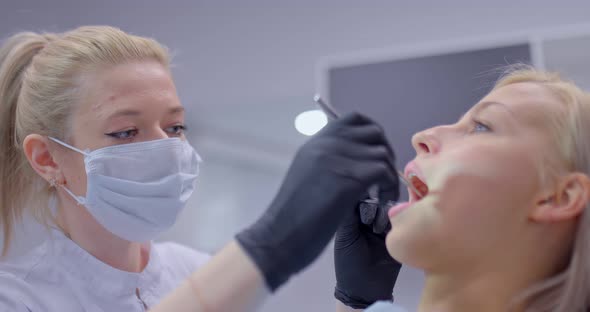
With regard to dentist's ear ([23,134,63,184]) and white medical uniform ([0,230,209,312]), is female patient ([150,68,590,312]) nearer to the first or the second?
white medical uniform ([0,230,209,312])

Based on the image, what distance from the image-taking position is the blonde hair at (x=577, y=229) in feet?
3.06

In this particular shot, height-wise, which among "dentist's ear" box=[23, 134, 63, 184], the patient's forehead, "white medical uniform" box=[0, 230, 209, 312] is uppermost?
the patient's forehead

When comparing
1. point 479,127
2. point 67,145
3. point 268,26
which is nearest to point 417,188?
point 479,127

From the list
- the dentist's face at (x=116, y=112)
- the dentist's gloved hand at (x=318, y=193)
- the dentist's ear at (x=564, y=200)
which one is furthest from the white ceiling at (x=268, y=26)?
the dentist's gloved hand at (x=318, y=193)

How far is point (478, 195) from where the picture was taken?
3.09 feet

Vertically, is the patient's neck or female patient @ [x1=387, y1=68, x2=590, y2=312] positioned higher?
female patient @ [x1=387, y1=68, x2=590, y2=312]

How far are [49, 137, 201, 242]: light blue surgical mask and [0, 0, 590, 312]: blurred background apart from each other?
31 cm

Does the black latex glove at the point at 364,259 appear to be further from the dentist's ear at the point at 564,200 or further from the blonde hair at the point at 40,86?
the blonde hair at the point at 40,86

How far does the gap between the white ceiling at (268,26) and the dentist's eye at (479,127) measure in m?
1.95

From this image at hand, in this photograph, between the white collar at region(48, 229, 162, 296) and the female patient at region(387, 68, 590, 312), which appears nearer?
the female patient at region(387, 68, 590, 312)

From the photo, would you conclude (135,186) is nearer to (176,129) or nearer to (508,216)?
(176,129)

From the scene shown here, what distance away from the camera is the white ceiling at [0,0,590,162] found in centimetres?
282

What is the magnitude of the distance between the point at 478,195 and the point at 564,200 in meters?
0.14

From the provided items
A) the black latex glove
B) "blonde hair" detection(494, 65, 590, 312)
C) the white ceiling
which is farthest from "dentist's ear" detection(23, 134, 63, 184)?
the white ceiling
